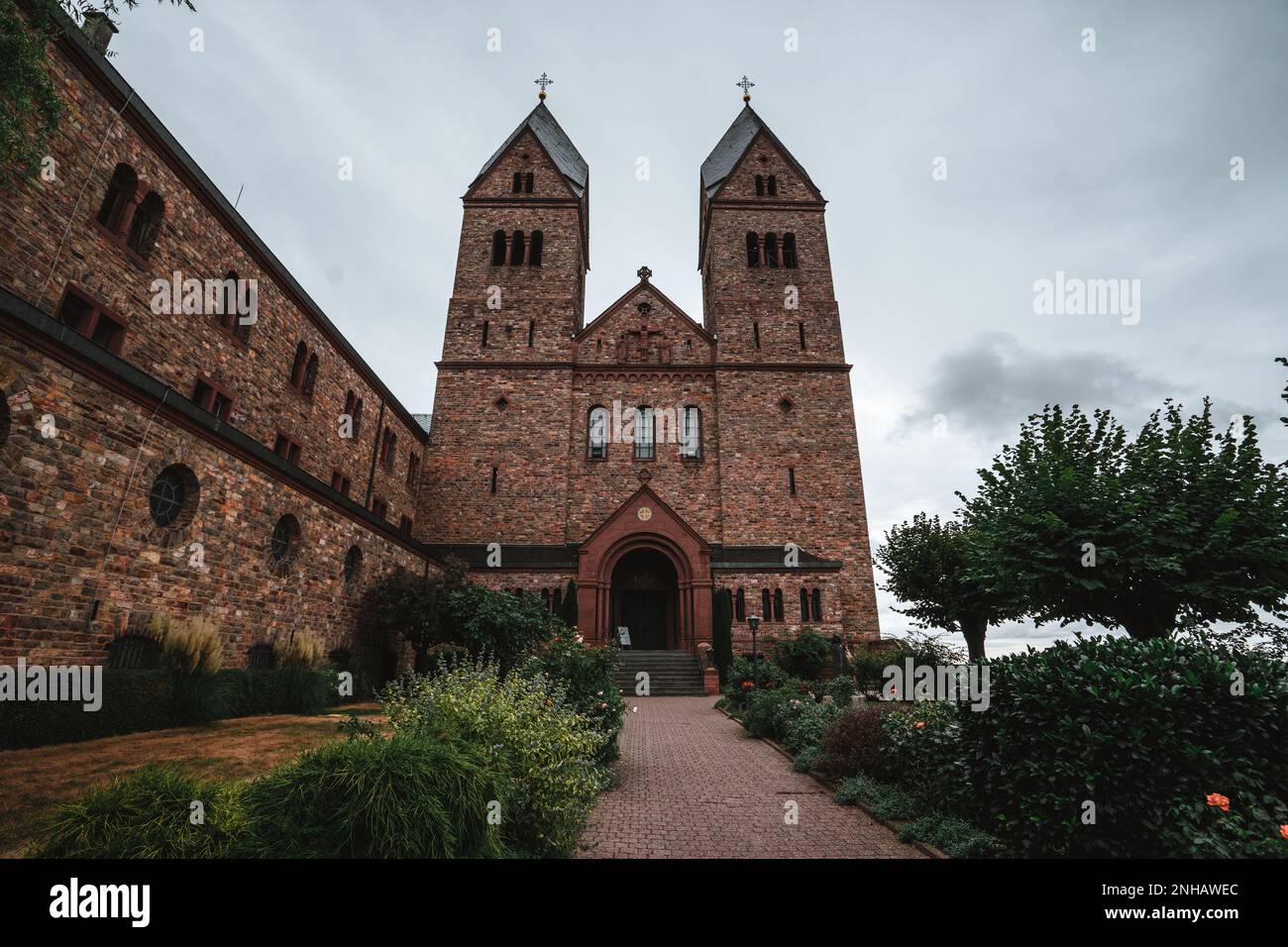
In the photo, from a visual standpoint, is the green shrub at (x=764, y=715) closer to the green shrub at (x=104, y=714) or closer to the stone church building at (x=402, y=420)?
the stone church building at (x=402, y=420)

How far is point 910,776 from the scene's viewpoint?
23.4ft

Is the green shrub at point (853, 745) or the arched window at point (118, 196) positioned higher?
the arched window at point (118, 196)

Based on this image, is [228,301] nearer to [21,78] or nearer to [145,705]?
[21,78]

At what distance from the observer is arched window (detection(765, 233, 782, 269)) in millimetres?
31625

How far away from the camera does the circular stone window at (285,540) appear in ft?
41.9

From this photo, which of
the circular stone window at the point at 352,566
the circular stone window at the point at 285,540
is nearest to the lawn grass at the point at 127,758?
the circular stone window at the point at 285,540

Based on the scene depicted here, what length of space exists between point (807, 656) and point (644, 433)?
508 inches

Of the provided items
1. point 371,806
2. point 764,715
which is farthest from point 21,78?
point 764,715

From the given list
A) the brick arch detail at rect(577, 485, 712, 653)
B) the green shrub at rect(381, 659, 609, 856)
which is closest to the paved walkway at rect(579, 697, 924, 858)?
the green shrub at rect(381, 659, 609, 856)

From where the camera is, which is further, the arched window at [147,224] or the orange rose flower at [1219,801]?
the arched window at [147,224]

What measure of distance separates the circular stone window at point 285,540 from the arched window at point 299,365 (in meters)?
6.29

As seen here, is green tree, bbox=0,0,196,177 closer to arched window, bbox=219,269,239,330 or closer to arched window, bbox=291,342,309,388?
arched window, bbox=219,269,239,330
